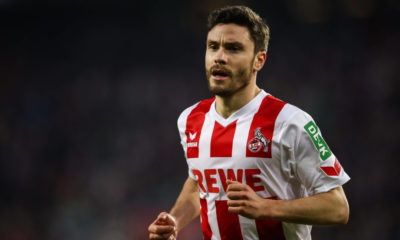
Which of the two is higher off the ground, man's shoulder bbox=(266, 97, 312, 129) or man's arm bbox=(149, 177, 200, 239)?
man's shoulder bbox=(266, 97, 312, 129)

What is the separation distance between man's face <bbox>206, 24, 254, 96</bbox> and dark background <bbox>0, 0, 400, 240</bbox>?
472 centimetres

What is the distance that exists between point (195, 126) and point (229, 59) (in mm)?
493

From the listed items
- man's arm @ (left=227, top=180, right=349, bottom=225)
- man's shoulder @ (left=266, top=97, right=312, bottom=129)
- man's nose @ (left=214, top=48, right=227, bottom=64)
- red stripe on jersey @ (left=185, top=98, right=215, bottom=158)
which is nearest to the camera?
man's arm @ (left=227, top=180, right=349, bottom=225)

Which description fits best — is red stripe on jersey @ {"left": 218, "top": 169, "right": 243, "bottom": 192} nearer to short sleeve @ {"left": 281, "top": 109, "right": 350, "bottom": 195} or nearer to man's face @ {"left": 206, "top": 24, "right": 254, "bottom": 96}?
short sleeve @ {"left": 281, "top": 109, "right": 350, "bottom": 195}

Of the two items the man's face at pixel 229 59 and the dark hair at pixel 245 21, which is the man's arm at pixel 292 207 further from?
the dark hair at pixel 245 21

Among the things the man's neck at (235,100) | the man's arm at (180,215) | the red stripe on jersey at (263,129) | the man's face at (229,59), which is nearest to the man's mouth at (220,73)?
the man's face at (229,59)

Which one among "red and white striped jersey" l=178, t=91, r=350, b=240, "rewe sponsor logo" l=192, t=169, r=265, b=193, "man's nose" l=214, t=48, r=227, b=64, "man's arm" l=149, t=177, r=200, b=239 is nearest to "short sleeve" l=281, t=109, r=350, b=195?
"red and white striped jersey" l=178, t=91, r=350, b=240

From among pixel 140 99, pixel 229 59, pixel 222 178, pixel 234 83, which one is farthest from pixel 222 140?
pixel 140 99

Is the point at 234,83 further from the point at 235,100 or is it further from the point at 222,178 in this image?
the point at 222,178

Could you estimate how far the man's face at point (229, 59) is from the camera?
213 centimetres

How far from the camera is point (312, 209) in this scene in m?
1.86

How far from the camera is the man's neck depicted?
2248 mm

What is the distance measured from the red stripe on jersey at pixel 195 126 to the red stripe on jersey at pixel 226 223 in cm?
31

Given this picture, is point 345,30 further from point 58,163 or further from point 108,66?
point 58,163
